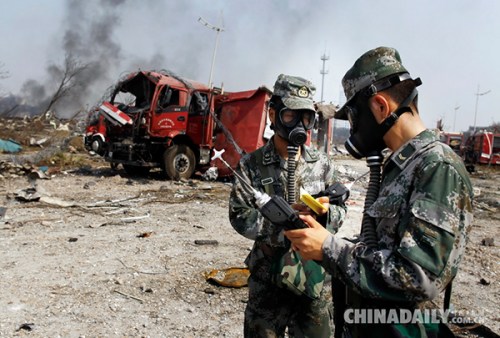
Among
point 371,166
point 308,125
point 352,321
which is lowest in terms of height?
point 352,321

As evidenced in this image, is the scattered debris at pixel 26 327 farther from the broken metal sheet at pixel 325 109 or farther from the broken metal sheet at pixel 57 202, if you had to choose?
the broken metal sheet at pixel 325 109

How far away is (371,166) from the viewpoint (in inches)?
59.6

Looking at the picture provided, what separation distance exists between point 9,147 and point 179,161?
8.79 m

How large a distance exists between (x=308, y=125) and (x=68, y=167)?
1082 cm

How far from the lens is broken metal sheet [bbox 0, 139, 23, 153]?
15.0 metres

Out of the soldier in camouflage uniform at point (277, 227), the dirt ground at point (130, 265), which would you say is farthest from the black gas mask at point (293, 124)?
the dirt ground at point (130, 265)

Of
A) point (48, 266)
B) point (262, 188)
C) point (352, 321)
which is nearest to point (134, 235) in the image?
point (48, 266)

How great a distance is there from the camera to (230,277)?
4.25 meters

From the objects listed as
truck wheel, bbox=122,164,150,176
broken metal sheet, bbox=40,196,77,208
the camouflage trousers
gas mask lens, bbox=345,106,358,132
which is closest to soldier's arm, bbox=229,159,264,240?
the camouflage trousers

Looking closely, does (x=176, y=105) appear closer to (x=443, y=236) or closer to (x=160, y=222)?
(x=160, y=222)

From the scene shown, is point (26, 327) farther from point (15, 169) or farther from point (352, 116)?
point (15, 169)

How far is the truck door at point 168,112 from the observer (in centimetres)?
980

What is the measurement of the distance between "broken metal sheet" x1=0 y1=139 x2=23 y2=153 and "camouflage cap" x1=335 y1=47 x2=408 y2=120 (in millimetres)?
16234

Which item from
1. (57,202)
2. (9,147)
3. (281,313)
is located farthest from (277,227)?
(9,147)
